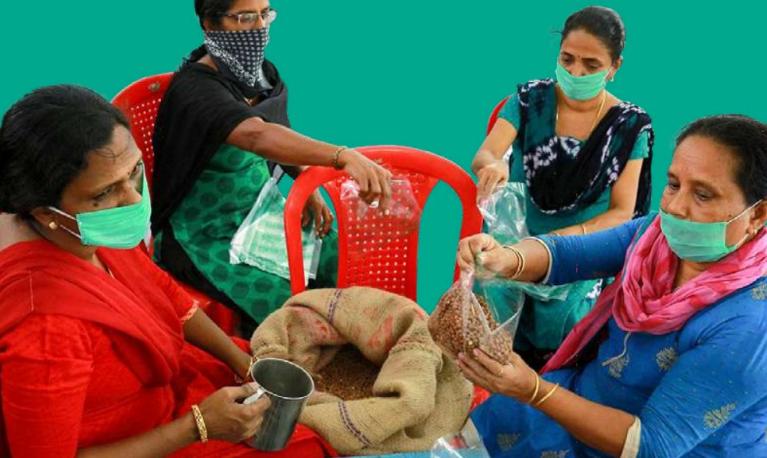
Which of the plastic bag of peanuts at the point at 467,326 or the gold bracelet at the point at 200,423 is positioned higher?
the plastic bag of peanuts at the point at 467,326

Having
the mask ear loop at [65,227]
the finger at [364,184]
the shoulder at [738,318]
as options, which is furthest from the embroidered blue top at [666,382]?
the mask ear loop at [65,227]

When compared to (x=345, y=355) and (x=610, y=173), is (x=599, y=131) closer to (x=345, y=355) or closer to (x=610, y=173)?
(x=610, y=173)

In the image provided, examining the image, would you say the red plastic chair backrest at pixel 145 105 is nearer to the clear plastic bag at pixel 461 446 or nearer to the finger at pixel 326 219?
the finger at pixel 326 219

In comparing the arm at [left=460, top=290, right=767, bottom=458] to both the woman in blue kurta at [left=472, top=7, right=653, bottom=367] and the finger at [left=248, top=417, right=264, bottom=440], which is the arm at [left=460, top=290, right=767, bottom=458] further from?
the woman in blue kurta at [left=472, top=7, right=653, bottom=367]

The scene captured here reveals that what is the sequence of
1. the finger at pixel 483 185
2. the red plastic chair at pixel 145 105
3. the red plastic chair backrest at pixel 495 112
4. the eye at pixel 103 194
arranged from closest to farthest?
the eye at pixel 103 194 < the finger at pixel 483 185 < the red plastic chair at pixel 145 105 < the red plastic chair backrest at pixel 495 112

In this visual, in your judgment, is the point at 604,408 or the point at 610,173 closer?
the point at 604,408

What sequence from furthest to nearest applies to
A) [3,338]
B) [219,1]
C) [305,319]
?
[219,1] → [305,319] → [3,338]

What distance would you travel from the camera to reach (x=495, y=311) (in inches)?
90.4

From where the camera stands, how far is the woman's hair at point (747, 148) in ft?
5.77

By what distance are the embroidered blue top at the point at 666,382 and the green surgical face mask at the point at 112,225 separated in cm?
111

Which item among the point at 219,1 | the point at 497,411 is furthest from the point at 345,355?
the point at 219,1

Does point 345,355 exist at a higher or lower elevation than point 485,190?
lower

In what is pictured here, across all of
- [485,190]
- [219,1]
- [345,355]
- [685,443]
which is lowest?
[345,355]

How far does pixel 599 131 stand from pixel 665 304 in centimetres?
126
